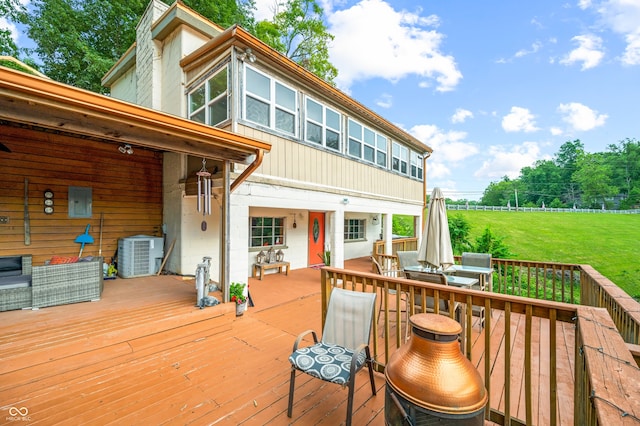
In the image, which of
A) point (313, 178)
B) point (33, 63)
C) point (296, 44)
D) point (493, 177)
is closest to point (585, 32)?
point (296, 44)

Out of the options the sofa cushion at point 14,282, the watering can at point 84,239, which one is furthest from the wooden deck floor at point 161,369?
the watering can at point 84,239

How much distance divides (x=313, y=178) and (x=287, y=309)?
10.2ft

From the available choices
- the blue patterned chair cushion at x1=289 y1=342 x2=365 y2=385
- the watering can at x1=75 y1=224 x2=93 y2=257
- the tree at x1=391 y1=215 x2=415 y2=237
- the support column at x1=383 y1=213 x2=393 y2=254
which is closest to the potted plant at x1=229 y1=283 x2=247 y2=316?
the blue patterned chair cushion at x1=289 y1=342 x2=365 y2=385

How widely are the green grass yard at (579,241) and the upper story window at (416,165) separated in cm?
362

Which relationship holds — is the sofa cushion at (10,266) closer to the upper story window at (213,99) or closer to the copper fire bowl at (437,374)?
the upper story window at (213,99)

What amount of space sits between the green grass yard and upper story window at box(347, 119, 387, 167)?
5.73 meters

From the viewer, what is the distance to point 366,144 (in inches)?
340

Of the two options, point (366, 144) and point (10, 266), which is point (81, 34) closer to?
point (10, 266)

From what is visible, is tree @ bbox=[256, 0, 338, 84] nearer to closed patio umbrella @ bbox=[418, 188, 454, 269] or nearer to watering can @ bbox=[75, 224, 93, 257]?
closed patio umbrella @ bbox=[418, 188, 454, 269]

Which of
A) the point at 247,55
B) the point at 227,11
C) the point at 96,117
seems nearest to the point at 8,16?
the point at 227,11

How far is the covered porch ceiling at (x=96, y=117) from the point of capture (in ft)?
7.63

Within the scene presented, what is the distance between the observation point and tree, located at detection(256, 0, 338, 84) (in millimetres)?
14781

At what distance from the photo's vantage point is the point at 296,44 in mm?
15094

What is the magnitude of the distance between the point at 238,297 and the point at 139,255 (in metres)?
2.97
